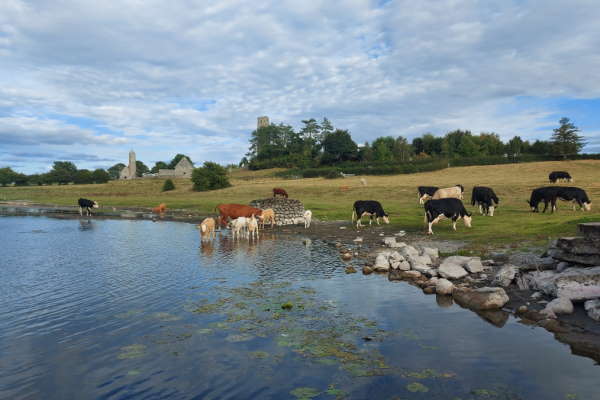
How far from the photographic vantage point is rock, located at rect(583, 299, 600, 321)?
9.40 m

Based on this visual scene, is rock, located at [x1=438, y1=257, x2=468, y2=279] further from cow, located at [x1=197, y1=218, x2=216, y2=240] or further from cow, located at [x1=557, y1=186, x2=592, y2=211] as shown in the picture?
cow, located at [x1=557, y1=186, x2=592, y2=211]

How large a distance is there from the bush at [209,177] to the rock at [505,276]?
2418 inches

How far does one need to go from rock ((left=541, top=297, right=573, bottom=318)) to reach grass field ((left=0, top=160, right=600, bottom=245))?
28.3ft

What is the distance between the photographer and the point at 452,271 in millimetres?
13680

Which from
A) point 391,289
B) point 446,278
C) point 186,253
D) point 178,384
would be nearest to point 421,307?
point 391,289

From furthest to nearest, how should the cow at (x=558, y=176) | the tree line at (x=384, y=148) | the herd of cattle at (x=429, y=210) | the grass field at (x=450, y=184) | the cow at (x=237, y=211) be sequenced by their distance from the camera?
the tree line at (x=384, y=148), the cow at (x=558, y=176), the cow at (x=237, y=211), the herd of cattle at (x=429, y=210), the grass field at (x=450, y=184)

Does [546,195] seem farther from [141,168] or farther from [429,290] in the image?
[141,168]

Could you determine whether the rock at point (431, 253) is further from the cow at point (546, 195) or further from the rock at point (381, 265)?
the cow at point (546, 195)

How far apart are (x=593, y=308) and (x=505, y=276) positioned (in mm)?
2936

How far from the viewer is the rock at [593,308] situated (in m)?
9.40

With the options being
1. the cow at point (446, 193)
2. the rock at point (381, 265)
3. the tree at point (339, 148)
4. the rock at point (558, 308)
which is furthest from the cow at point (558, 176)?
the tree at point (339, 148)

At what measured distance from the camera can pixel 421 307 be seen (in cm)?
1116

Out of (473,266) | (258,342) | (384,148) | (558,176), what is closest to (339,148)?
(384,148)

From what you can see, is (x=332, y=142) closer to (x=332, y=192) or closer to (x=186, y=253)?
(x=332, y=192)
